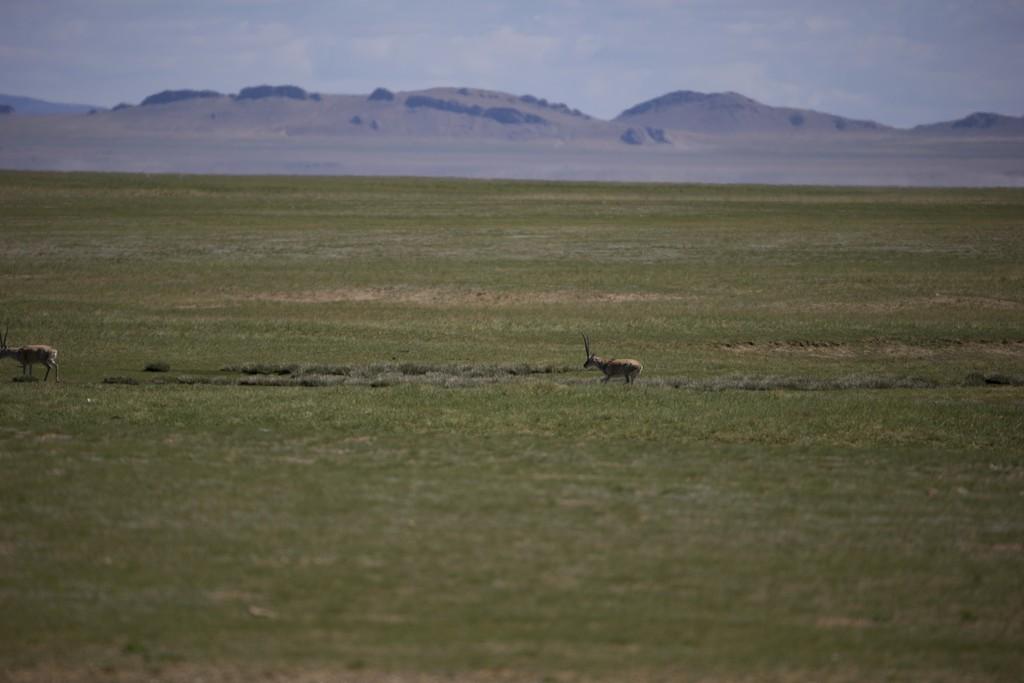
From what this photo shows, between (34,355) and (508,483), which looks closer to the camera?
(508,483)

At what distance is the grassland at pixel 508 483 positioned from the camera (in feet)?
32.6

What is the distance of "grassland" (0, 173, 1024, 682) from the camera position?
9930 millimetres

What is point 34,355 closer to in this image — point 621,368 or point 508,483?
point 621,368

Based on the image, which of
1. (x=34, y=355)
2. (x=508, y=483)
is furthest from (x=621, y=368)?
(x=34, y=355)

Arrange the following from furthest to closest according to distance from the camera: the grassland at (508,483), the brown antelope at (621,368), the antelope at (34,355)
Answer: the brown antelope at (621,368) < the antelope at (34,355) < the grassland at (508,483)

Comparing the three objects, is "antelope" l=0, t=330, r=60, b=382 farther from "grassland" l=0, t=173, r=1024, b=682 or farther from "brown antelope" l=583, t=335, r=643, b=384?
"brown antelope" l=583, t=335, r=643, b=384

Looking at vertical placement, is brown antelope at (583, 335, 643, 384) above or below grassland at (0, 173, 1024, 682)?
above

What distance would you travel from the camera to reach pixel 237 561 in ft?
37.9

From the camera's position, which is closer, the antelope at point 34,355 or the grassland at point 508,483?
the grassland at point 508,483

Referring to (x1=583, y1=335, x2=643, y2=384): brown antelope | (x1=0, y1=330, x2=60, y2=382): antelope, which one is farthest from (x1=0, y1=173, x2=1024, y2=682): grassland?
(x1=0, y1=330, x2=60, y2=382): antelope

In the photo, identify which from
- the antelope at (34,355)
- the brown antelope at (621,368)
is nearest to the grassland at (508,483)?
the brown antelope at (621,368)

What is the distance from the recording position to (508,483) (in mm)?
14805

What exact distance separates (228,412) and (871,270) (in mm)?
32756

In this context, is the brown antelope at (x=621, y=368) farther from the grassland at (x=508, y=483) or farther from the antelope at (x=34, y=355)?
the antelope at (x=34, y=355)
